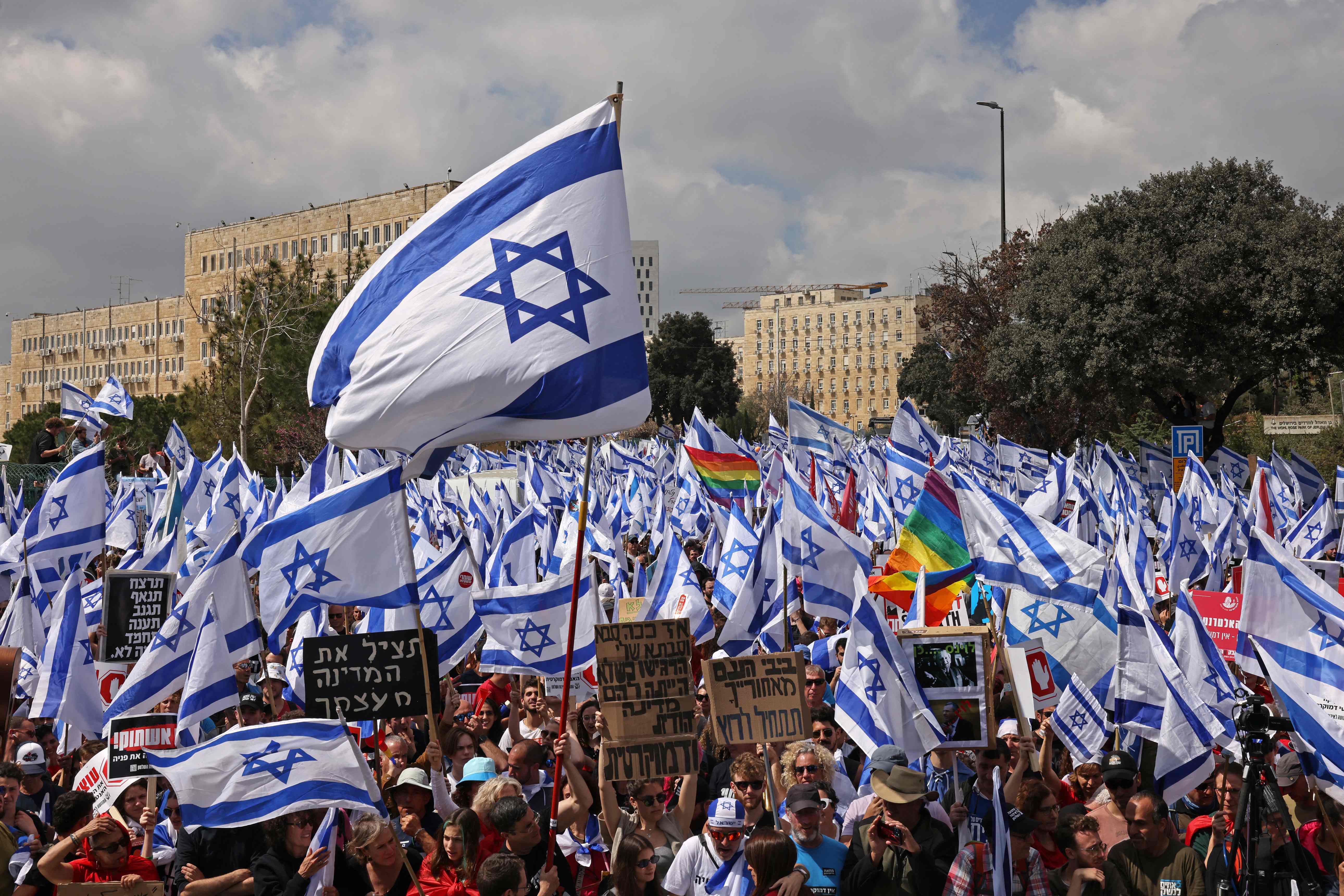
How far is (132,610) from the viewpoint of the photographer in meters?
10.0

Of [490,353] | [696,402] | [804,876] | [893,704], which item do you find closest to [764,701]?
[893,704]

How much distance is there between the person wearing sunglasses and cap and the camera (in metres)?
6.22

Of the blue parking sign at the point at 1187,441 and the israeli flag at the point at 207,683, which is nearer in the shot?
the israeli flag at the point at 207,683

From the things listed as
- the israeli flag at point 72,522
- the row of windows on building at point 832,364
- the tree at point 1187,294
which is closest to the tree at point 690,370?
the tree at point 1187,294

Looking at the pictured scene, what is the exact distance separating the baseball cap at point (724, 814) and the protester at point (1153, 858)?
1815 mm

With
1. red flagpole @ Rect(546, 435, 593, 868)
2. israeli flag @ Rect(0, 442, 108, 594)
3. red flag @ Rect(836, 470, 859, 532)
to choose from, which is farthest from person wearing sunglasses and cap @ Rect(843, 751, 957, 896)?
red flag @ Rect(836, 470, 859, 532)

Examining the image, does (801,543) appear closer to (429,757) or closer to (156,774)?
(429,757)

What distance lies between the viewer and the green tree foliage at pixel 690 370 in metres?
85.9

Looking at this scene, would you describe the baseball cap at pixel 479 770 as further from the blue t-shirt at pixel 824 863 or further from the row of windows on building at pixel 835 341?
the row of windows on building at pixel 835 341

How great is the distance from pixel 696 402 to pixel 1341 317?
166 feet

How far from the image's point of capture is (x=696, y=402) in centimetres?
8144

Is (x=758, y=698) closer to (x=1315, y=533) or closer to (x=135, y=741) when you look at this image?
(x=135, y=741)

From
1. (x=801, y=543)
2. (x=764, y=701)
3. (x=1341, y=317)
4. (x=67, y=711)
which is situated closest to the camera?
(x=764, y=701)

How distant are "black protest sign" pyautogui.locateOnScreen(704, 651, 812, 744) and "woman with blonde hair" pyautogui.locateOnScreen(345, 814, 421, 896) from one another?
5.94ft
